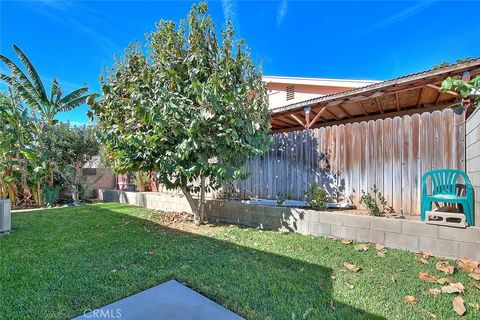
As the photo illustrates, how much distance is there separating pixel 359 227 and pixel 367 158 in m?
1.60

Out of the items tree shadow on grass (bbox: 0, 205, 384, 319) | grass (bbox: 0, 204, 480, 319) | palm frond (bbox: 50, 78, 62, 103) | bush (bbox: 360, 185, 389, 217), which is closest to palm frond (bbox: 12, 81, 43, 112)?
palm frond (bbox: 50, 78, 62, 103)

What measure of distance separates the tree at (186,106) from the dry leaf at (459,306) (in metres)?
3.35

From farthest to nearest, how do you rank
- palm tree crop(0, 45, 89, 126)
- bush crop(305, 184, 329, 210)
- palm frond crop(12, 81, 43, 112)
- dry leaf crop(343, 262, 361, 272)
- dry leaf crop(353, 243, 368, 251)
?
1. palm tree crop(0, 45, 89, 126)
2. palm frond crop(12, 81, 43, 112)
3. bush crop(305, 184, 329, 210)
4. dry leaf crop(353, 243, 368, 251)
5. dry leaf crop(343, 262, 361, 272)

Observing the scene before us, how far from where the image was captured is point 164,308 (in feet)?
7.82

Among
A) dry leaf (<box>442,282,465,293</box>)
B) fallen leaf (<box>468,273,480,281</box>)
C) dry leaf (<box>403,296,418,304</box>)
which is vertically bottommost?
dry leaf (<box>403,296,418,304</box>)

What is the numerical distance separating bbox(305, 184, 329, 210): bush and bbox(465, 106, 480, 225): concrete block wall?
7.41 ft

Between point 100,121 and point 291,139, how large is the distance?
443 centimetres

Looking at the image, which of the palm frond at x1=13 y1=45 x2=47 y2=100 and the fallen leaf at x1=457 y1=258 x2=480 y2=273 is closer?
the fallen leaf at x1=457 y1=258 x2=480 y2=273

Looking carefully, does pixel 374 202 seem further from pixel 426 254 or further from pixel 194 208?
pixel 194 208

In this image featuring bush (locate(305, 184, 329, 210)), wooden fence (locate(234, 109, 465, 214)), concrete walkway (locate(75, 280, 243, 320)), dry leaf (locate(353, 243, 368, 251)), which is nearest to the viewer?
concrete walkway (locate(75, 280, 243, 320))

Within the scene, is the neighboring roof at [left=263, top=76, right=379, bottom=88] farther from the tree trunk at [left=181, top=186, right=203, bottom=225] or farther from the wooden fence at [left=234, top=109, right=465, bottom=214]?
the tree trunk at [left=181, top=186, right=203, bottom=225]

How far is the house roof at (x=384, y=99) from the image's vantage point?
6.51 metres

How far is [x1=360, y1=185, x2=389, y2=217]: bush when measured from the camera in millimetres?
4543

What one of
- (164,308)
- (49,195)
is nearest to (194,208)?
(164,308)
